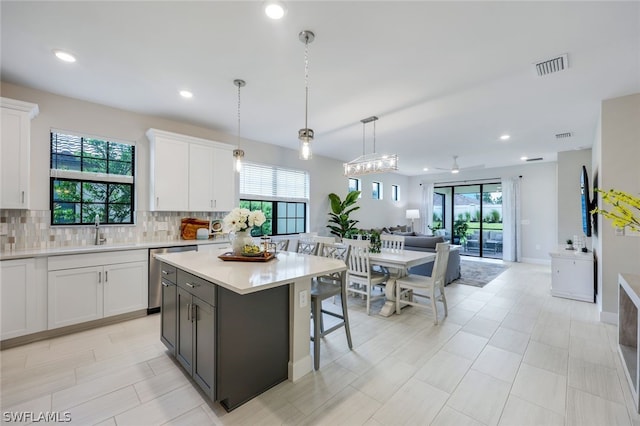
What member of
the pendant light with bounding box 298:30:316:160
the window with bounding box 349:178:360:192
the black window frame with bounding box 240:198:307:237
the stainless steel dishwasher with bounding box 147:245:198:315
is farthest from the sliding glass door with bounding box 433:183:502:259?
the stainless steel dishwasher with bounding box 147:245:198:315

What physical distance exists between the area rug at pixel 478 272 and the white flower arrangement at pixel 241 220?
4.32 meters

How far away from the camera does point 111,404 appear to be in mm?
1893

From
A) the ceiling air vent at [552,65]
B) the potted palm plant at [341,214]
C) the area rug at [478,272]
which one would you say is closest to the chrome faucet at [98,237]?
the potted palm plant at [341,214]

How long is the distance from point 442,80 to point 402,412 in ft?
9.78

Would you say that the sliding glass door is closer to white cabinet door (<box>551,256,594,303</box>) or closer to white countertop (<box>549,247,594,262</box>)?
white countertop (<box>549,247,594,262</box>)

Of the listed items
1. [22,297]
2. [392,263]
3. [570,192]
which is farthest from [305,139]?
[570,192]

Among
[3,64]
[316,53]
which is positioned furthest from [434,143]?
[3,64]

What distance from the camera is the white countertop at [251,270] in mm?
1671

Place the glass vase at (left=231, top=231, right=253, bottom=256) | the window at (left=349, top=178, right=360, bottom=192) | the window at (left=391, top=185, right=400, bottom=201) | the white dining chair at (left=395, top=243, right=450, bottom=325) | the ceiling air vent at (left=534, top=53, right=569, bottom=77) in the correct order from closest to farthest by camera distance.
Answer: the ceiling air vent at (left=534, top=53, right=569, bottom=77), the glass vase at (left=231, top=231, right=253, bottom=256), the white dining chair at (left=395, top=243, right=450, bottom=325), the window at (left=349, top=178, right=360, bottom=192), the window at (left=391, top=185, right=400, bottom=201)

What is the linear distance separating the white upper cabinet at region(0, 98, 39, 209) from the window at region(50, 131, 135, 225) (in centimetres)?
40

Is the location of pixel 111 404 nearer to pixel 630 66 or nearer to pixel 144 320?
pixel 144 320

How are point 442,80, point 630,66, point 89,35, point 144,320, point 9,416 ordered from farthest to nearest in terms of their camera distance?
1. point 144,320
2. point 442,80
3. point 630,66
4. point 89,35
5. point 9,416

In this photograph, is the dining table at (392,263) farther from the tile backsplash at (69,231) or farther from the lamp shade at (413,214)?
the lamp shade at (413,214)

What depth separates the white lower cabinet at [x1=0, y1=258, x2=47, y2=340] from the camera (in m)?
2.59
